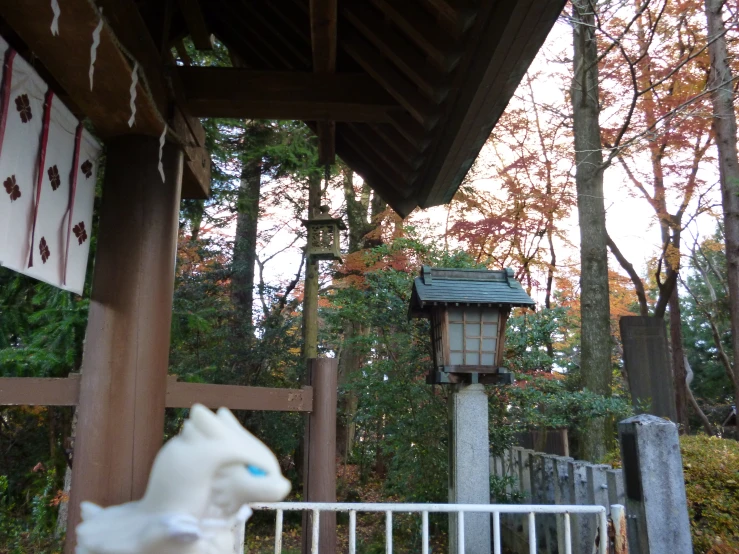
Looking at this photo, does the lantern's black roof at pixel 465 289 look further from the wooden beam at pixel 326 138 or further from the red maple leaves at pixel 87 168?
the red maple leaves at pixel 87 168

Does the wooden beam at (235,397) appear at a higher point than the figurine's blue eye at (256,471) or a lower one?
higher

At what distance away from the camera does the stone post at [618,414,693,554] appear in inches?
141

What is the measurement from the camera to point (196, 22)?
3.04 m

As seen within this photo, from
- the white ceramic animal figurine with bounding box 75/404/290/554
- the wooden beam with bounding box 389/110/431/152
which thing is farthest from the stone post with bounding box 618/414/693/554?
the white ceramic animal figurine with bounding box 75/404/290/554

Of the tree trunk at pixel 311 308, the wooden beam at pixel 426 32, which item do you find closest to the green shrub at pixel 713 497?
the wooden beam at pixel 426 32

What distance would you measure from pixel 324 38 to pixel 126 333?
1.66 metres

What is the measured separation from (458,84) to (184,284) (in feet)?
24.1

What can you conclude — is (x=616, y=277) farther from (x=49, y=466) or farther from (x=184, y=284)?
(x=49, y=466)

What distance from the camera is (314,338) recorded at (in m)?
8.39

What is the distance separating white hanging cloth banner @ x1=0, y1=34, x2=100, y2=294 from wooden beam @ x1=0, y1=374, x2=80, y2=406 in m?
0.44

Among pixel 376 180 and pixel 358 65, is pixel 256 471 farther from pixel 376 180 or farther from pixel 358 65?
pixel 376 180

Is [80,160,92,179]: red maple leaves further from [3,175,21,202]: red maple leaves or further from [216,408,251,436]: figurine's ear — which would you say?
[216,408,251,436]: figurine's ear

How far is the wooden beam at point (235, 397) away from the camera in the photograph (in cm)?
264

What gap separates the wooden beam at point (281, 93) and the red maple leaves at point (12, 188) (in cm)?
104
